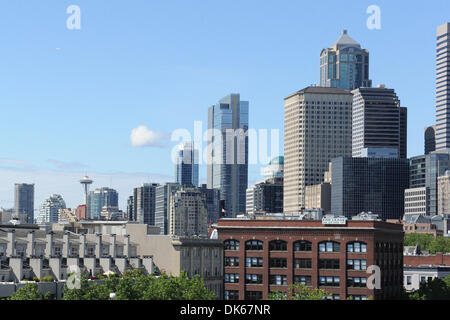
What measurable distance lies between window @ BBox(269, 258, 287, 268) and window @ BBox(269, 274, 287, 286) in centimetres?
144

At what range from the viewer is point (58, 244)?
Result: 140 m

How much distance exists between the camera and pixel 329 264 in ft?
465

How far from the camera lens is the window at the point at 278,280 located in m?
144

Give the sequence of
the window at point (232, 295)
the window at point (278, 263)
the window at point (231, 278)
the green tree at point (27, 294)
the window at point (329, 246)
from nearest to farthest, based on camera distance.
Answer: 1. the green tree at point (27, 294)
2. the window at point (329, 246)
3. the window at point (278, 263)
4. the window at point (232, 295)
5. the window at point (231, 278)

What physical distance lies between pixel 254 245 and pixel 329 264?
11839 mm

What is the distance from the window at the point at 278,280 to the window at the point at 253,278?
5.23 feet

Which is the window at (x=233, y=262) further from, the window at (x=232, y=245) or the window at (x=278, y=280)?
the window at (x=278, y=280)

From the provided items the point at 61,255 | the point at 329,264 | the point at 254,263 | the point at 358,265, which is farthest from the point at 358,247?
the point at 61,255

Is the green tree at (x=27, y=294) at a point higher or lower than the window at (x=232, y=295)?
higher

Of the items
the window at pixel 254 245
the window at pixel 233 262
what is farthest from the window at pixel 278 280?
the window at pixel 233 262

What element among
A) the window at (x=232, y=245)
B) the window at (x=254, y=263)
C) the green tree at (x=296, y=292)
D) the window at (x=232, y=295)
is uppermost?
the window at (x=232, y=245)

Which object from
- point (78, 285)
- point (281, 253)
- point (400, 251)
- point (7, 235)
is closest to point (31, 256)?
point (7, 235)

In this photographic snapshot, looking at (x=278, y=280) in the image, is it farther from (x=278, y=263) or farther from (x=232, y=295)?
(x=232, y=295)
